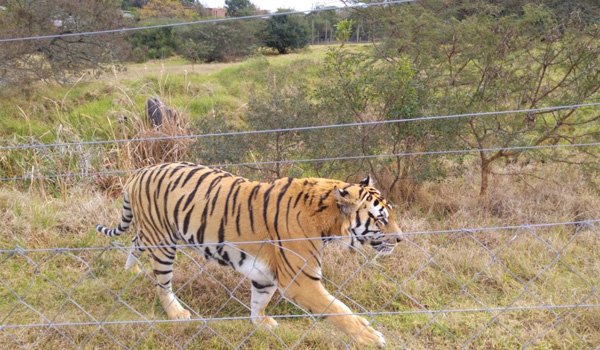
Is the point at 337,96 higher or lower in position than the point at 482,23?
lower

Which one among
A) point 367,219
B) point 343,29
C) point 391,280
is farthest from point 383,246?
point 343,29

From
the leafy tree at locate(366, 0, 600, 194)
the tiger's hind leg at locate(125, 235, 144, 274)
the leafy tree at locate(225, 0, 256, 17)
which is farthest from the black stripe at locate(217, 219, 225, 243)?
the leafy tree at locate(225, 0, 256, 17)

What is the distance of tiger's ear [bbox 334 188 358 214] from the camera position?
3131 mm

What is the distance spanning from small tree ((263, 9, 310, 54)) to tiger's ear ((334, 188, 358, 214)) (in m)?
16.9

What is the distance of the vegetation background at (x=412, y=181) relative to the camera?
3258mm

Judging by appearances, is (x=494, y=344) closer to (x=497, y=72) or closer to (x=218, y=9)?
(x=497, y=72)

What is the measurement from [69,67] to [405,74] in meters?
7.90

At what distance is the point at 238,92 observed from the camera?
40.9 feet

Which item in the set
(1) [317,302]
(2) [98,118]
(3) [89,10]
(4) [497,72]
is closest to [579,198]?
(4) [497,72]

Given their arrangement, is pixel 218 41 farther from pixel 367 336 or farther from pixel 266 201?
pixel 367 336

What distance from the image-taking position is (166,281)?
357 cm

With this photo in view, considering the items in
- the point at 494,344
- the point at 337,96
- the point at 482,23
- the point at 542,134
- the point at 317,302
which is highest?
the point at 482,23

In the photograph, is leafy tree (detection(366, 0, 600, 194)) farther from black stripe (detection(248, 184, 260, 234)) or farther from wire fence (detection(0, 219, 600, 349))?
black stripe (detection(248, 184, 260, 234))

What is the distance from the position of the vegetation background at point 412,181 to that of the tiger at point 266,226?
207 mm
